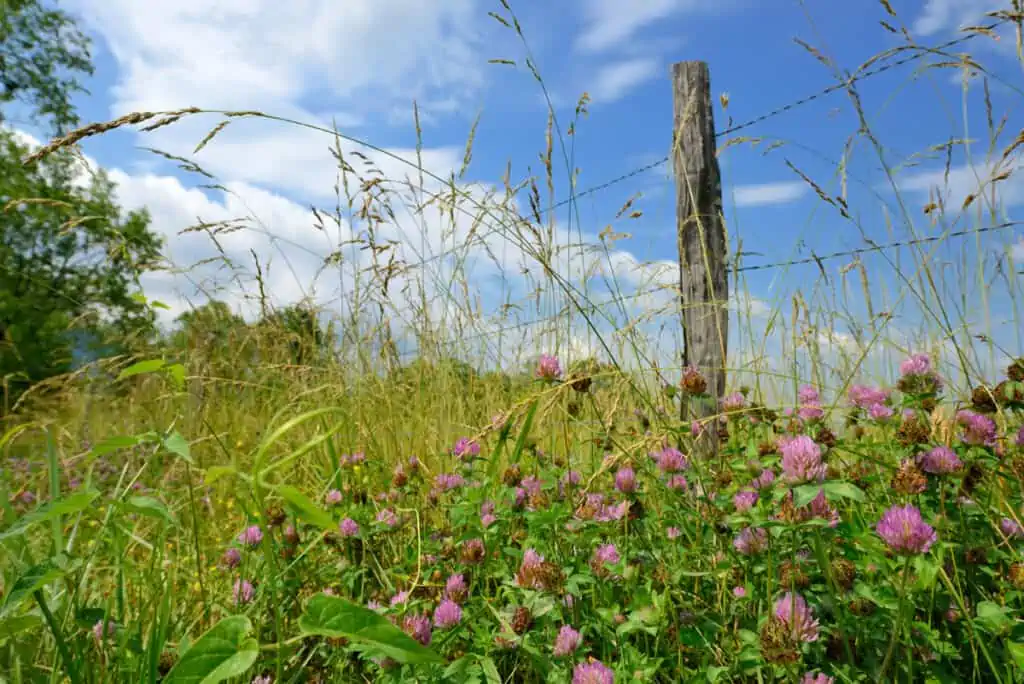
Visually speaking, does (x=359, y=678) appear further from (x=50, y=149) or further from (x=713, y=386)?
(x=713, y=386)

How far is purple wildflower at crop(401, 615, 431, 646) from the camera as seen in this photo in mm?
1275

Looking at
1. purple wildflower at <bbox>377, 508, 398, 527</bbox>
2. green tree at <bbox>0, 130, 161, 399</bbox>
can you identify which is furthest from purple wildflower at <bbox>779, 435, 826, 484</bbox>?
green tree at <bbox>0, 130, 161, 399</bbox>

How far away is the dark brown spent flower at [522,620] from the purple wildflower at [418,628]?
0.18 metres

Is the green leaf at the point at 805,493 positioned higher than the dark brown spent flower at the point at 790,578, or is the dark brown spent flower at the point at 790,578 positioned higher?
the green leaf at the point at 805,493

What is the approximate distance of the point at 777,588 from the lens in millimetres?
1450

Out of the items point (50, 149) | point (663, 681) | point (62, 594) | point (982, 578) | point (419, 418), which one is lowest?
point (663, 681)

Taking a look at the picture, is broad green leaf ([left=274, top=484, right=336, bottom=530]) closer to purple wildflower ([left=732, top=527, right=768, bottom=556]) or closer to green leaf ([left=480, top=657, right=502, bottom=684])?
green leaf ([left=480, top=657, right=502, bottom=684])

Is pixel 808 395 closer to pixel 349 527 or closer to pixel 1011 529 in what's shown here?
pixel 1011 529

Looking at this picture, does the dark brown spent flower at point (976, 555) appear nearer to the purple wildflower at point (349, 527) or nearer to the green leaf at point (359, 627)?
the green leaf at point (359, 627)

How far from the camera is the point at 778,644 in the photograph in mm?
1104

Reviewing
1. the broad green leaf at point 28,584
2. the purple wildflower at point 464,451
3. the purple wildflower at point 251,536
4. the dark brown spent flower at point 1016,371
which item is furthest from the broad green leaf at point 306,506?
the dark brown spent flower at point 1016,371

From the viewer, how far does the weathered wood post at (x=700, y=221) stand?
3328 millimetres

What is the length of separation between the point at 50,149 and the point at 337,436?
174cm

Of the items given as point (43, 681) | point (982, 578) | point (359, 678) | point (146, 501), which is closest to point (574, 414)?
point (359, 678)
